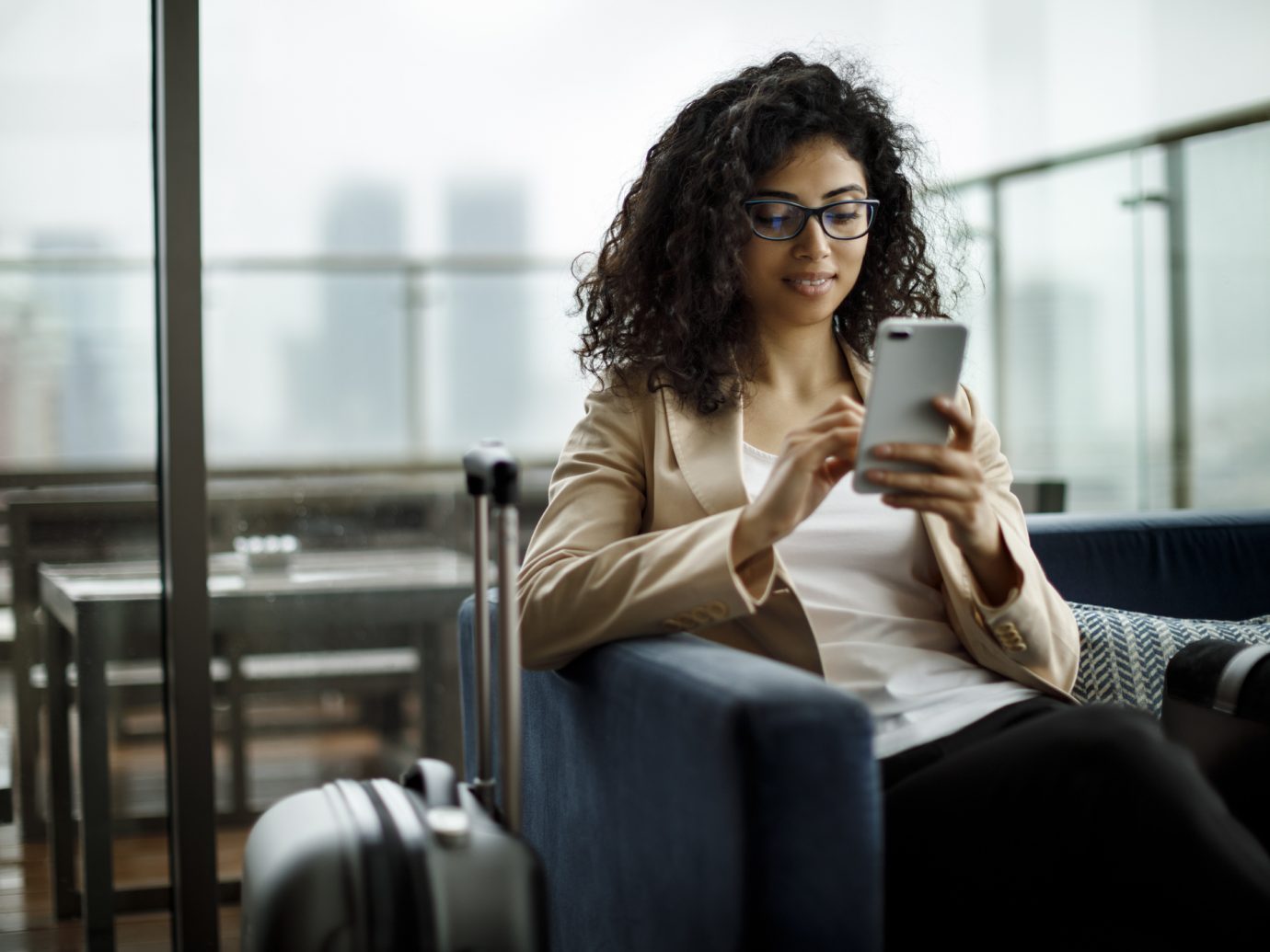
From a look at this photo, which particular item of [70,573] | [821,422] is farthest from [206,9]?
[821,422]

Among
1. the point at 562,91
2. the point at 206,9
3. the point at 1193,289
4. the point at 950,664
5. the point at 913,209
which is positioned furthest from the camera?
the point at 1193,289

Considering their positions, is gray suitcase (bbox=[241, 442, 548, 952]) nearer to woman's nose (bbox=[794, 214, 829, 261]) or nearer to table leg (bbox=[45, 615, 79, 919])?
woman's nose (bbox=[794, 214, 829, 261])

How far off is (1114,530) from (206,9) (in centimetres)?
181

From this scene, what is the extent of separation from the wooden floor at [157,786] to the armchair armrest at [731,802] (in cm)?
111

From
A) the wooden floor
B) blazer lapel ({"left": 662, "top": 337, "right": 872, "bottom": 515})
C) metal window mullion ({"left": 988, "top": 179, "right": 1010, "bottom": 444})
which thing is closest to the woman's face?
blazer lapel ({"left": 662, "top": 337, "right": 872, "bottom": 515})

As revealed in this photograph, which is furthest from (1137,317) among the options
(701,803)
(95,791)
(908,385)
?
(95,791)

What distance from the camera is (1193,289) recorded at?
126 inches

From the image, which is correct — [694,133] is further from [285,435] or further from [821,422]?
[285,435]

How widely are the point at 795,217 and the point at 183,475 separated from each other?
1094 millimetres

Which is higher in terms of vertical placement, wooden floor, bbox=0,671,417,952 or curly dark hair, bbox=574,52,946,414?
curly dark hair, bbox=574,52,946,414

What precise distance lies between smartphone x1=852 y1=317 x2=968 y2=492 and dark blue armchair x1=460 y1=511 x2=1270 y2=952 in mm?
257

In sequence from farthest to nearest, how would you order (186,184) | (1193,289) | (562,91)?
(1193,289), (562,91), (186,184)

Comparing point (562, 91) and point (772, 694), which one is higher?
point (562, 91)

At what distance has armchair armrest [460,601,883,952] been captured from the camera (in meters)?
1.19
